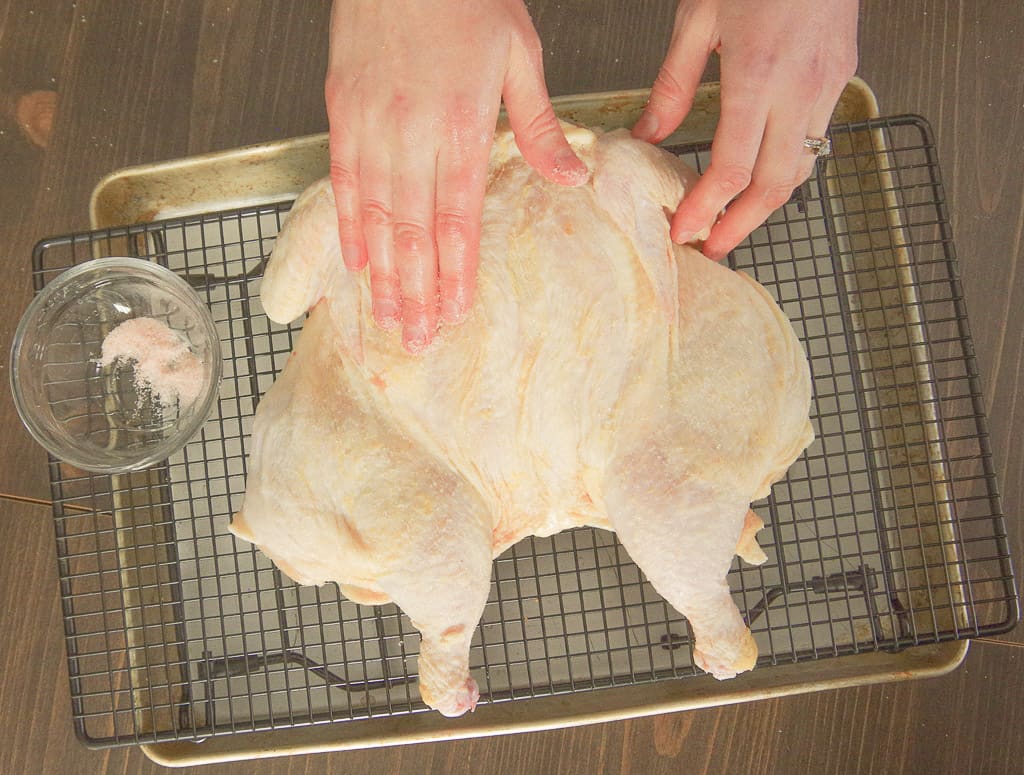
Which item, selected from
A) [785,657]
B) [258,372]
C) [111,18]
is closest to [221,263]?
[258,372]

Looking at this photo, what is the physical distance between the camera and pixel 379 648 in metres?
1.27

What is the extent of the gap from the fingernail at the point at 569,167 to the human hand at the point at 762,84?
0.50 ft

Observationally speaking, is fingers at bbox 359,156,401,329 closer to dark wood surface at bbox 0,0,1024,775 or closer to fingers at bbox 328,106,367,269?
fingers at bbox 328,106,367,269

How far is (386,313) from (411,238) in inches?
3.7

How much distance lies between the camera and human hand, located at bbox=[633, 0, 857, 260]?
893mm

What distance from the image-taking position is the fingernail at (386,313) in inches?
36.2

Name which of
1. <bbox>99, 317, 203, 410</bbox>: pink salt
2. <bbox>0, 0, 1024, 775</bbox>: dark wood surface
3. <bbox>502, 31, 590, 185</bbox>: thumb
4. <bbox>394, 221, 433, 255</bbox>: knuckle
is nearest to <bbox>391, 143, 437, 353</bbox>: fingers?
<bbox>394, 221, 433, 255</bbox>: knuckle

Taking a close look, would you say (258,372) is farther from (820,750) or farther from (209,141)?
(820,750)

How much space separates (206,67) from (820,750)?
5.10 ft

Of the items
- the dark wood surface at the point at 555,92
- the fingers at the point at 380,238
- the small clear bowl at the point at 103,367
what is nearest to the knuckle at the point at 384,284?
the fingers at the point at 380,238

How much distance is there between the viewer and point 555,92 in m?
1.38

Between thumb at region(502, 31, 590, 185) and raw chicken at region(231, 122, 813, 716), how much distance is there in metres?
0.07

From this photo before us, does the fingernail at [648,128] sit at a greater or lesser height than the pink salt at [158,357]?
greater

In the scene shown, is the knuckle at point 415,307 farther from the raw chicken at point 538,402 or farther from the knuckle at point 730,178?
the knuckle at point 730,178
